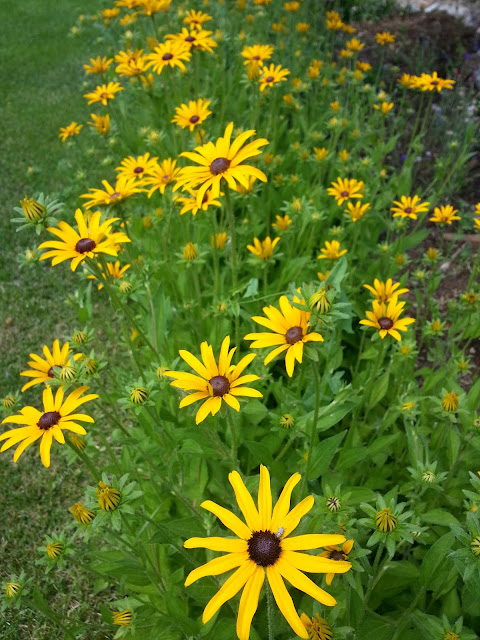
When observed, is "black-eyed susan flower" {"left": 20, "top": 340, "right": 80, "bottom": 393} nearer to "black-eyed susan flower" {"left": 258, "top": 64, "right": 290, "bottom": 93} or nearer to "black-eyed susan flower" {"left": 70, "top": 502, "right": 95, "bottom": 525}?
"black-eyed susan flower" {"left": 70, "top": 502, "right": 95, "bottom": 525}

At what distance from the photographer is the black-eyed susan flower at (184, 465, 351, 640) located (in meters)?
0.89

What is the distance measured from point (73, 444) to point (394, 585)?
3.50 feet

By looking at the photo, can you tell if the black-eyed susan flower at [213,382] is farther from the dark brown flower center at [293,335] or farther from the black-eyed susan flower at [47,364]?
the black-eyed susan flower at [47,364]

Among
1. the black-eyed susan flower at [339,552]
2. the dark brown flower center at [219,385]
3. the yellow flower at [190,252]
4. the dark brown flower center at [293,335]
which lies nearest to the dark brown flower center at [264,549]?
the black-eyed susan flower at [339,552]

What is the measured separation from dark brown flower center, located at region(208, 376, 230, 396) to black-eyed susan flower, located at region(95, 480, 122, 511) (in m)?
0.34

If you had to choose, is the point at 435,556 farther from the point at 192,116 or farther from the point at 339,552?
the point at 192,116

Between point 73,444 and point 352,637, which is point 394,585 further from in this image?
point 73,444

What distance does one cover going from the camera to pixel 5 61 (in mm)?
6801

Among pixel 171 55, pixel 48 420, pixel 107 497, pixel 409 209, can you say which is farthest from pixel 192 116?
pixel 107 497

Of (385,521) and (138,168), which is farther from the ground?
(138,168)

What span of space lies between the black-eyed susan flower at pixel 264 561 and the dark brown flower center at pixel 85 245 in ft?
2.51

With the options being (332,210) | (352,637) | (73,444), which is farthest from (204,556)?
(332,210)

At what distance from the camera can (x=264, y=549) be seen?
0.95 metres

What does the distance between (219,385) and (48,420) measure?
439mm
